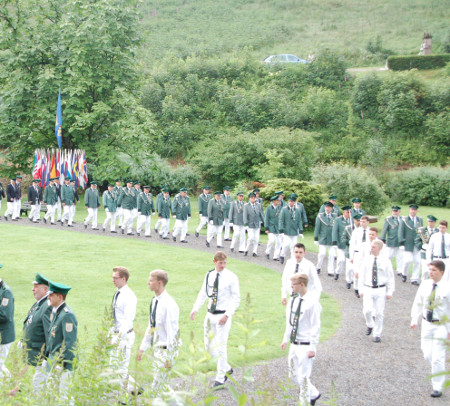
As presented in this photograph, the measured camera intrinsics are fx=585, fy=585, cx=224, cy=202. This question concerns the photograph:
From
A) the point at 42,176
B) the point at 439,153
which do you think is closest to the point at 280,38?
the point at 439,153

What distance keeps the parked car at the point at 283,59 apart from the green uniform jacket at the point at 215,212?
36459 mm

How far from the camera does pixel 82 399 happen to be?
4055 mm

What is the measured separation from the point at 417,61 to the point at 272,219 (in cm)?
3849

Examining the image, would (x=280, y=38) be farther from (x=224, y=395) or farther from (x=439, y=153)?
(x=224, y=395)

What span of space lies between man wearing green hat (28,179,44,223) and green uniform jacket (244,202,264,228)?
1040 cm

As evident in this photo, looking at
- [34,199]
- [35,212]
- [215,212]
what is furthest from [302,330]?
[35,212]

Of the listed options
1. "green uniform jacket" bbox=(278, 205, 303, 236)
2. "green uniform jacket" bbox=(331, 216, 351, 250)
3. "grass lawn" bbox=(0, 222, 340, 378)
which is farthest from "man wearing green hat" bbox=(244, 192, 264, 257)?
"green uniform jacket" bbox=(331, 216, 351, 250)

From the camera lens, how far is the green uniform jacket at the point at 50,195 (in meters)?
25.5

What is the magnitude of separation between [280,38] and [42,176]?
44929 mm

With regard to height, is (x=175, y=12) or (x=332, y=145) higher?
(x=175, y=12)

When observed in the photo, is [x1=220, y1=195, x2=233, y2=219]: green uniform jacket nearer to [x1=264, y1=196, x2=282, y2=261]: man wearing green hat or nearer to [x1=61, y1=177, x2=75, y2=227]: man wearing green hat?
[x1=264, y1=196, x2=282, y2=261]: man wearing green hat

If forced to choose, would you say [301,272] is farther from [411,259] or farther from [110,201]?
[110,201]

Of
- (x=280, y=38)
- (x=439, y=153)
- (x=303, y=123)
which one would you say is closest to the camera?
(x=439, y=153)

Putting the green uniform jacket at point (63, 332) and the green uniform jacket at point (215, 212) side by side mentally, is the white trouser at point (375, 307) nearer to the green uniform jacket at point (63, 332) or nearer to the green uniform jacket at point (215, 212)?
the green uniform jacket at point (63, 332)
